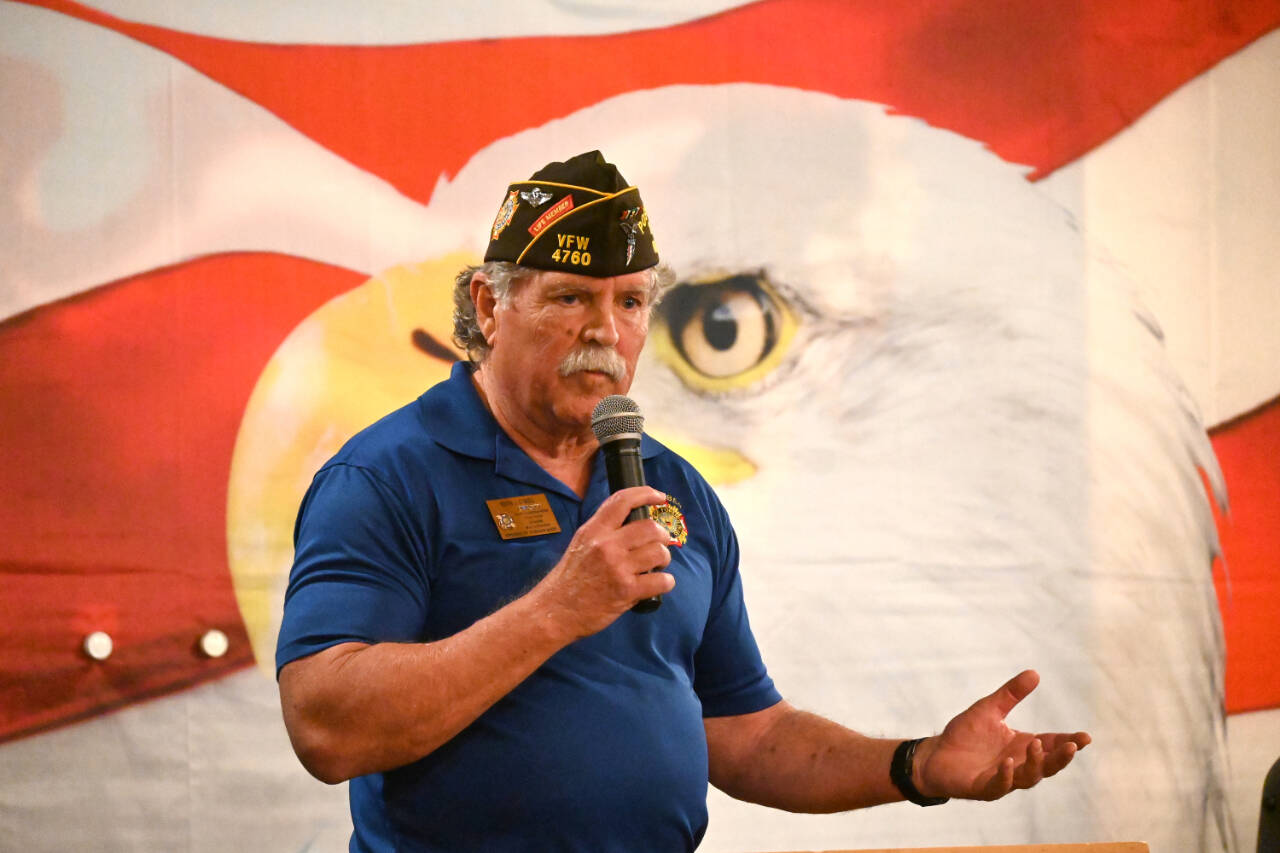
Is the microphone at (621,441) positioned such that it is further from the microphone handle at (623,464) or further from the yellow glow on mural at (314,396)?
the yellow glow on mural at (314,396)

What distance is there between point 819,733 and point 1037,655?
4.21 ft

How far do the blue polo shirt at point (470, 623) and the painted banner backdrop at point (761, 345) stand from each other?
1095 mm

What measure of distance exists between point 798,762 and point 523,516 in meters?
0.65

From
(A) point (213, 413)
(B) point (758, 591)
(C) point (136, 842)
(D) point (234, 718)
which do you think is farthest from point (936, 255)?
(C) point (136, 842)

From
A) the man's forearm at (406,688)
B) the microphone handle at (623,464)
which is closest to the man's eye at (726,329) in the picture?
the microphone handle at (623,464)

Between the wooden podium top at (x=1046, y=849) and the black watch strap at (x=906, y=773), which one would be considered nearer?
the black watch strap at (x=906, y=773)

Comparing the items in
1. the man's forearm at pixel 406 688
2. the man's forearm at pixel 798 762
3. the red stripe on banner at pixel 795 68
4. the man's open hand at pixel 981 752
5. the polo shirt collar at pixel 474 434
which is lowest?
the man's forearm at pixel 798 762

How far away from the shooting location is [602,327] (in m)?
1.75

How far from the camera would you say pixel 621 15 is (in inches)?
116

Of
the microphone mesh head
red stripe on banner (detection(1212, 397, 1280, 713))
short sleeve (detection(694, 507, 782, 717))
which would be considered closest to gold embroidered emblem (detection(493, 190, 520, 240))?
the microphone mesh head

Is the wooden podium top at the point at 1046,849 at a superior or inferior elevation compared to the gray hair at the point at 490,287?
inferior

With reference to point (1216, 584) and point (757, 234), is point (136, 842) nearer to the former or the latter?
point (757, 234)

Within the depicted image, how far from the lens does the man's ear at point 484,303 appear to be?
1.87m

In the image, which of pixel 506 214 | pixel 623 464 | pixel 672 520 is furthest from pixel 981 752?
pixel 506 214
